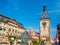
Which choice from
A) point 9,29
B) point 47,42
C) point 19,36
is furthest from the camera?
point 47,42

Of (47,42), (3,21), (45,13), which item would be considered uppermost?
(45,13)

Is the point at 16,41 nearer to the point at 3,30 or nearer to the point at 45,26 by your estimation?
the point at 3,30

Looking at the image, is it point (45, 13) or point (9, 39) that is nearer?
point (9, 39)

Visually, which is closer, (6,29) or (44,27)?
(6,29)

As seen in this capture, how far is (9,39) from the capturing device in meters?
67.2

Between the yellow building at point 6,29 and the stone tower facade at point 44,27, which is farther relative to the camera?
the stone tower facade at point 44,27

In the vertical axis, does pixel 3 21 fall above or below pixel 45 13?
below

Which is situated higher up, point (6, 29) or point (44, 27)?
point (44, 27)

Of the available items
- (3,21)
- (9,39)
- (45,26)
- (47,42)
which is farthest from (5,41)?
(45,26)

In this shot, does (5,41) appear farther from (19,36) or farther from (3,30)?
(19,36)

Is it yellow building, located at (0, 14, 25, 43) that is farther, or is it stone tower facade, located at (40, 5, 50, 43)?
stone tower facade, located at (40, 5, 50, 43)

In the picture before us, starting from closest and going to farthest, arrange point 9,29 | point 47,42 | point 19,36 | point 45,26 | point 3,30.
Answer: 1. point 3,30
2. point 9,29
3. point 19,36
4. point 47,42
5. point 45,26

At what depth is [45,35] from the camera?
4446 inches

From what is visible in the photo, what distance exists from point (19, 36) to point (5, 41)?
989 cm
